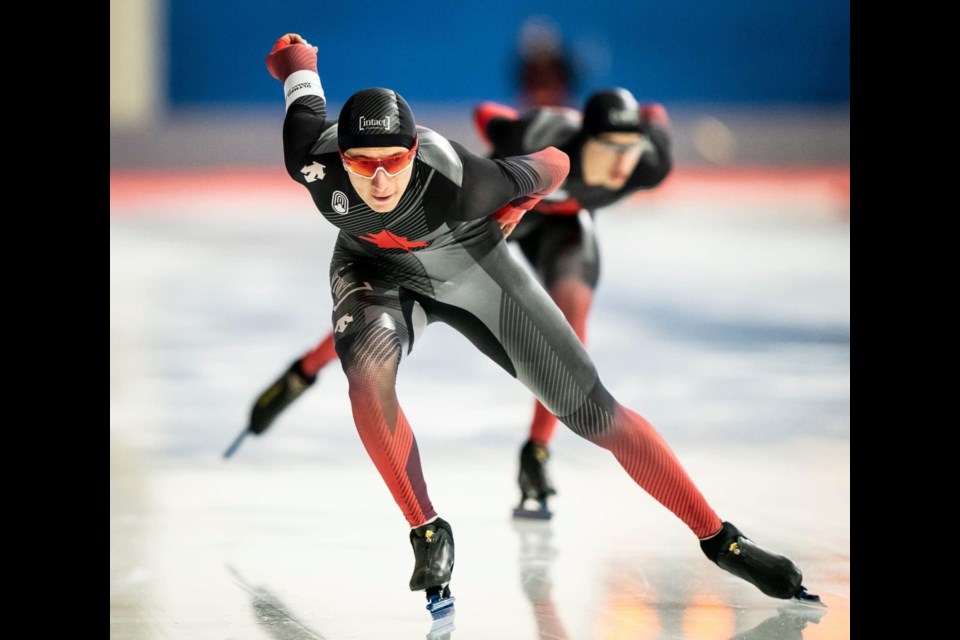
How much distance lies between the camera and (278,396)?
4.85 m

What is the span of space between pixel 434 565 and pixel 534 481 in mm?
1126

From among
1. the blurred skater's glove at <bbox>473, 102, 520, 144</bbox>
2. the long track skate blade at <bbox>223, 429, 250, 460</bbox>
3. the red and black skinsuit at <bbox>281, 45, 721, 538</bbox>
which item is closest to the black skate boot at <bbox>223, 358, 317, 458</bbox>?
the long track skate blade at <bbox>223, 429, 250, 460</bbox>

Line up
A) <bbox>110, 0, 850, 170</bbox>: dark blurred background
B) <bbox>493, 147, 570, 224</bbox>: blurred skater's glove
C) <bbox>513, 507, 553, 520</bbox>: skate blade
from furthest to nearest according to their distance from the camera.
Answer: <bbox>110, 0, 850, 170</bbox>: dark blurred background, <bbox>513, 507, 553, 520</bbox>: skate blade, <bbox>493, 147, 570, 224</bbox>: blurred skater's glove

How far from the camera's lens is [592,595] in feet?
11.7

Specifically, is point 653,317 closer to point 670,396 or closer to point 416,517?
point 670,396

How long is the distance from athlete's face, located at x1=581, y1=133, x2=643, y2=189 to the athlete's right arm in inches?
47.5

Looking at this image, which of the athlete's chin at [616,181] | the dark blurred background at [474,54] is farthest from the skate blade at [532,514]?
the dark blurred background at [474,54]

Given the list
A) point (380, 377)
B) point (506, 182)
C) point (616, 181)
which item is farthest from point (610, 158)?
point (380, 377)

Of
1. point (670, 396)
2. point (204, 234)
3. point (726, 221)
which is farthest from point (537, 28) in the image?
point (670, 396)

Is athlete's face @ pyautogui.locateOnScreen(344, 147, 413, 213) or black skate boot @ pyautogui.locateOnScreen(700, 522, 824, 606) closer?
athlete's face @ pyautogui.locateOnScreen(344, 147, 413, 213)

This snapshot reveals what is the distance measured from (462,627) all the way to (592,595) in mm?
430

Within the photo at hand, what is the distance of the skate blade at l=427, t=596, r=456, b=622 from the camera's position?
11.1 ft

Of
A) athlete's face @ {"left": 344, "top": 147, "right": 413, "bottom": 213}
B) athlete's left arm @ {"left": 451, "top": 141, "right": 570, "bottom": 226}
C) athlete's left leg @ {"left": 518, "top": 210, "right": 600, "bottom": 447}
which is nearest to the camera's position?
athlete's face @ {"left": 344, "top": 147, "right": 413, "bottom": 213}

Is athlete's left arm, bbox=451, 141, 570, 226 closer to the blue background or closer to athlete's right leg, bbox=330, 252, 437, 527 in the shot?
athlete's right leg, bbox=330, 252, 437, 527
